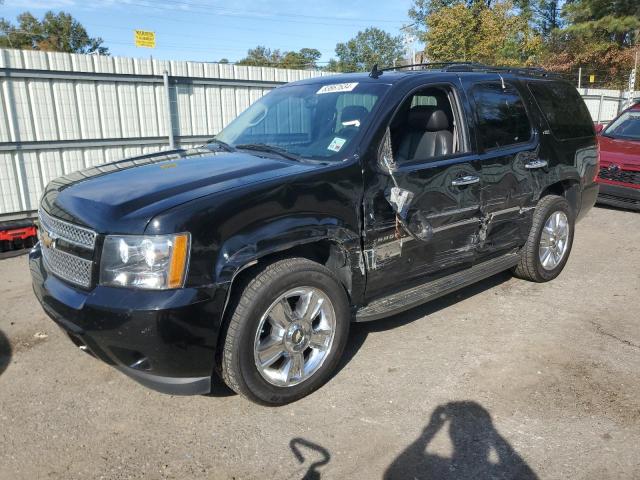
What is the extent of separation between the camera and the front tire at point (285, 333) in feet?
9.30

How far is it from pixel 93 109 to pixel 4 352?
16.7ft

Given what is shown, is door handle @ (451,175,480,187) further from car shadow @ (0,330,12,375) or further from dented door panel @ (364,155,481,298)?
car shadow @ (0,330,12,375)

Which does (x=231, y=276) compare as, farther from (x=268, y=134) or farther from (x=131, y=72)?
(x=131, y=72)

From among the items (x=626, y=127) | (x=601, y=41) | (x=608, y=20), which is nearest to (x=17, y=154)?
(x=626, y=127)

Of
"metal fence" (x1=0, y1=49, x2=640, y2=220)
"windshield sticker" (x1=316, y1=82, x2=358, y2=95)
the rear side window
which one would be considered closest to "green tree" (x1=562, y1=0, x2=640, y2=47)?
"metal fence" (x1=0, y1=49, x2=640, y2=220)

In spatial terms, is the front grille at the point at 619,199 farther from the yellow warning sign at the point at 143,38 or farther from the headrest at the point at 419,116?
the yellow warning sign at the point at 143,38

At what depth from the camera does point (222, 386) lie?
11.1 feet

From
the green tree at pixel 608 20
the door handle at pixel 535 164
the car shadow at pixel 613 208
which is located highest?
the green tree at pixel 608 20

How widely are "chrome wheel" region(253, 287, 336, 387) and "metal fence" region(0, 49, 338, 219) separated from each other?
19.7 feet

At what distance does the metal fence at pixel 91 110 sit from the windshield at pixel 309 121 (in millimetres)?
4365

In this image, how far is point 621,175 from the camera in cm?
855

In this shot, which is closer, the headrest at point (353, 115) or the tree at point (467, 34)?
the headrest at point (353, 115)

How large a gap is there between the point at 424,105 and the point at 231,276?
2.31 metres

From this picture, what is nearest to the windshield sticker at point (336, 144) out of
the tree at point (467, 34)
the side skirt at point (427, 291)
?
the side skirt at point (427, 291)
